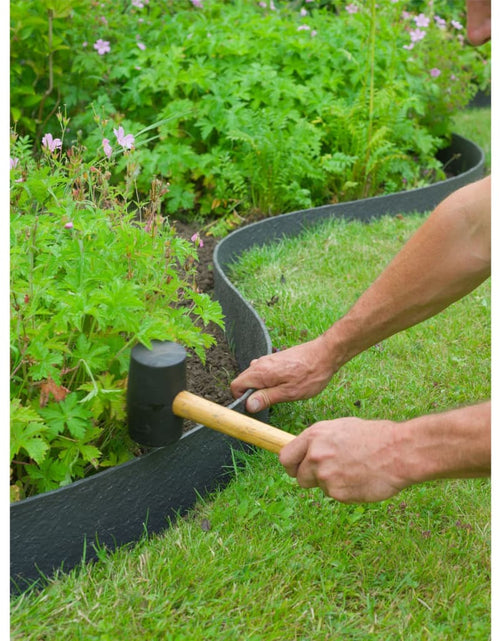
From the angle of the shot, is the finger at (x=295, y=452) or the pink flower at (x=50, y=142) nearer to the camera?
the finger at (x=295, y=452)

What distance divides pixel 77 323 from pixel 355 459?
75 centimetres

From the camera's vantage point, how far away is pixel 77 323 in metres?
1.90

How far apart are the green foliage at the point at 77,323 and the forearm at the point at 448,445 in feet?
2.28

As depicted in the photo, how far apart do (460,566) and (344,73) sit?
338 cm

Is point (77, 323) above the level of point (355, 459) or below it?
above

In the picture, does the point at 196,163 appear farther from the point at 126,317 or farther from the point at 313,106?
the point at 126,317

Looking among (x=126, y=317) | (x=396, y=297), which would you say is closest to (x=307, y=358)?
(x=396, y=297)

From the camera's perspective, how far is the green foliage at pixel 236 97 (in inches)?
160

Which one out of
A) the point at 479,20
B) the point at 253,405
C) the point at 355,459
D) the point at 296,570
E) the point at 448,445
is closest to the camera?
the point at 448,445

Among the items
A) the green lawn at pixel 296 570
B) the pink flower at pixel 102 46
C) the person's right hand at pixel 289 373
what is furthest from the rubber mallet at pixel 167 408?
the pink flower at pixel 102 46

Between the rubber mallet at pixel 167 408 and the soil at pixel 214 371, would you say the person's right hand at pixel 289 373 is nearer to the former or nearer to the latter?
the soil at pixel 214 371

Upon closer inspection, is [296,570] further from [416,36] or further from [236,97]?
[416,36]

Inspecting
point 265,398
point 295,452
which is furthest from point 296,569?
point 265,398
